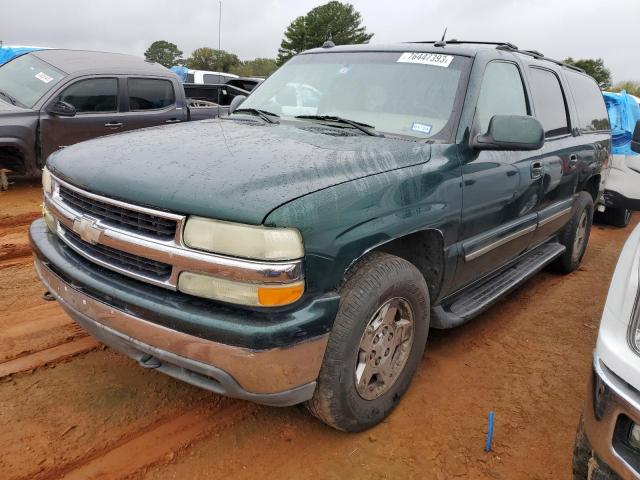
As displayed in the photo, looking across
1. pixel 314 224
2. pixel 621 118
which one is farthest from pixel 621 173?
pixel 314 224

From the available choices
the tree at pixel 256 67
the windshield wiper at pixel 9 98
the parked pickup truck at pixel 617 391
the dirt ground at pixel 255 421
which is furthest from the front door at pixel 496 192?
the tree at pixel 256 67

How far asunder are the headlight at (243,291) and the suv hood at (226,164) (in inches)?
9.4

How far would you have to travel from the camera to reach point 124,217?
2.06 meters

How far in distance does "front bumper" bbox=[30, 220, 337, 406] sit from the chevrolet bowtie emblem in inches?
6.3

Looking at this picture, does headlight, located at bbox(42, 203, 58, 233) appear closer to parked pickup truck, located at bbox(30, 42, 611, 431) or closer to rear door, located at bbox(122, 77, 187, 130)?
parked pickup truck, located at bbox(30, 42, 611, 431)

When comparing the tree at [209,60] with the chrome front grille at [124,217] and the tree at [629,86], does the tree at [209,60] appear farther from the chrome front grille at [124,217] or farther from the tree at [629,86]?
the chrome front grille at [124,217]

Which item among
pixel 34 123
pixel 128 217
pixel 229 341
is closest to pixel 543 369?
pixel 229 341

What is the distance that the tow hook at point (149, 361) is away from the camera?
2.07 meters

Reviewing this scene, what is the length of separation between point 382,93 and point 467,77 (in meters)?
0.50

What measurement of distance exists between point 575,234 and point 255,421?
12.1ft

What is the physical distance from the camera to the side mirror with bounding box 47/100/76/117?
20.8 feet

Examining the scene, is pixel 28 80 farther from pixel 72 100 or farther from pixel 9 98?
pixel 72 100

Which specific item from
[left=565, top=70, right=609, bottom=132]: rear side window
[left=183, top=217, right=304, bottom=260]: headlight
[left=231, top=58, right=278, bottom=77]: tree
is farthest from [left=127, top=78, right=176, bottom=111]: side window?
[left=231, top=58, right=278, bottom=77]: tree

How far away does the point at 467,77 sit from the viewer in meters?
2.93
